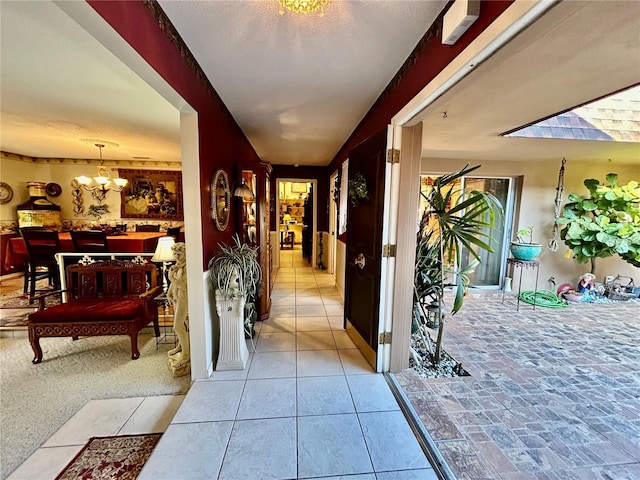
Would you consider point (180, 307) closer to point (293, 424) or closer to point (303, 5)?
point (293, 424)

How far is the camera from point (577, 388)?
7.00 feet

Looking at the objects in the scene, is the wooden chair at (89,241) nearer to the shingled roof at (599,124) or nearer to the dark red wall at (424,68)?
the dark red wall at (424,68)

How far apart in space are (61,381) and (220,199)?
2.12m

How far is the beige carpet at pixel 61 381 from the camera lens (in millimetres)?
1791

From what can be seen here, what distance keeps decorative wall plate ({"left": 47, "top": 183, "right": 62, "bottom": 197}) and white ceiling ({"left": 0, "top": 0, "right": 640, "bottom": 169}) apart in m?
2.85

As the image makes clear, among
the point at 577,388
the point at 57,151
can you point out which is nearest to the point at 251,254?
the point at 577,388

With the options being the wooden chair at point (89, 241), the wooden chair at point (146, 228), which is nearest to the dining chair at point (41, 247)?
the wooden chair at point (89, 241)

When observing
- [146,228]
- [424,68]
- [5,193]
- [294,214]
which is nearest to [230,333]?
[424,68]

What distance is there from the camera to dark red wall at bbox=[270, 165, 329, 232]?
6340 millimetres

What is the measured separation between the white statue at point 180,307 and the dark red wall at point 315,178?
4025mm

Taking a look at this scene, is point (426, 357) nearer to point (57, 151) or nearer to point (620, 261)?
point (620, 261)

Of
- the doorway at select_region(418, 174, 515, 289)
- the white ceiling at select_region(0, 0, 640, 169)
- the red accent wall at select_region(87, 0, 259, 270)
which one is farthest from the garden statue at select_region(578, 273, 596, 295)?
the red accent wall at select_region(87, 0, 259, 270)

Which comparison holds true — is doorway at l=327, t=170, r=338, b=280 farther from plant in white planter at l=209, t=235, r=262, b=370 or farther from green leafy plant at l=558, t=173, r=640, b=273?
green leafy plant at l=558, t=173, r=640, b=273

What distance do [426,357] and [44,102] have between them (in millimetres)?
4532
